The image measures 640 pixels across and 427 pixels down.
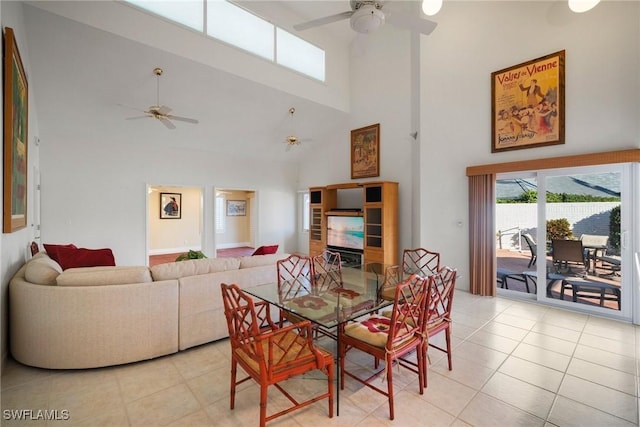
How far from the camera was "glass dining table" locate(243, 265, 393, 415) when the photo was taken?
2.04 meters

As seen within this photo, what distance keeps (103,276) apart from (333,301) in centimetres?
197

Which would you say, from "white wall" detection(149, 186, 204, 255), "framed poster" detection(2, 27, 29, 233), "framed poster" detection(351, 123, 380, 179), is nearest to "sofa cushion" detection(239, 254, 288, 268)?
"framed poster" detection(2, 27, 29, 233)

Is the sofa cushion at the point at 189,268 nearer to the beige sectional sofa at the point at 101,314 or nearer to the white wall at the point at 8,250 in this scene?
the beige sectional sofa at the point at 101,314

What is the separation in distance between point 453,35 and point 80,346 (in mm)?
6376

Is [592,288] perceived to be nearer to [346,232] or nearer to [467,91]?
[467,91]

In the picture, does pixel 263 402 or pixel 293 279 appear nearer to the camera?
pixel 263 402

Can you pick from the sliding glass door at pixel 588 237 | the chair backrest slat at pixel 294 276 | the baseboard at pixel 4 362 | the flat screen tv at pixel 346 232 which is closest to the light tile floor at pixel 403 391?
the baseboard at pixel 4 362

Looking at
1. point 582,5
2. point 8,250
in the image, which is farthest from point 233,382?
point 582,5

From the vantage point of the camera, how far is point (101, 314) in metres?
2.37

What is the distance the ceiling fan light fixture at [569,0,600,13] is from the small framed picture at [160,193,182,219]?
9.69m

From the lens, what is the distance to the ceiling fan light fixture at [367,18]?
8.27 feet

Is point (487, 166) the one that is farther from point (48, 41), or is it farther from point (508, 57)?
point (48, 41)

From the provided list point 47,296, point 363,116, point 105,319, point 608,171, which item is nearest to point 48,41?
point 47,296

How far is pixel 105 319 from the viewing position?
7.80ft
